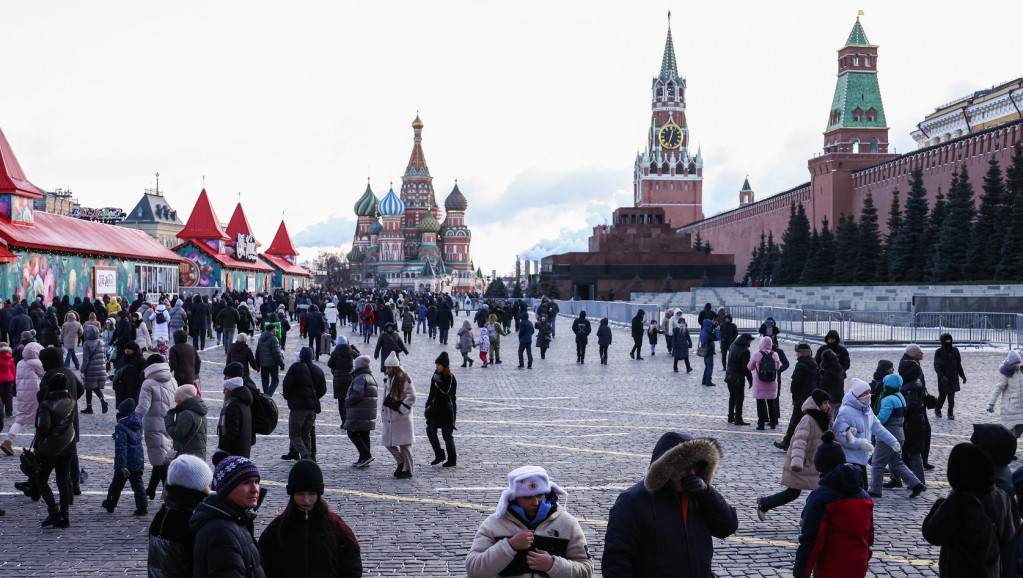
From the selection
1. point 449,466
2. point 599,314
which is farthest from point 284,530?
point 599,314

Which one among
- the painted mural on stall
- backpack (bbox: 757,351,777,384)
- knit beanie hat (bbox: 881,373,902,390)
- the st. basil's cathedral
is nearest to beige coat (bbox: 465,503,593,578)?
knit beanie hat (bbox: 881,373,902,390)

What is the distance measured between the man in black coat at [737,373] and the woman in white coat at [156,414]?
6.65 metres

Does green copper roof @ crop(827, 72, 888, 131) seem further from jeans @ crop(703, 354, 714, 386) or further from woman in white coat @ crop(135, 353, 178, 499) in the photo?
woman in white coat @ crop(135, 353, 178, 499)

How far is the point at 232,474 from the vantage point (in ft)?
12.0

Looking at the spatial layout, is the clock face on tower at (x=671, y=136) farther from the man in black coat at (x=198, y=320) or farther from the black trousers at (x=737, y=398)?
the black trousers at (x=737, y=398)

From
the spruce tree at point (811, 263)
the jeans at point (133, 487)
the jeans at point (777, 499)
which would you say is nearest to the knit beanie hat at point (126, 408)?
the jeans at point (133, 487)

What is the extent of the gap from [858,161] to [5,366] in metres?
58.2

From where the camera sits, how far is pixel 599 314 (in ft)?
132

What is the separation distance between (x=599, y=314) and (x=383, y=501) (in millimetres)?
32668

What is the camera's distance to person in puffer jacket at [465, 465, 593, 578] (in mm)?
3502

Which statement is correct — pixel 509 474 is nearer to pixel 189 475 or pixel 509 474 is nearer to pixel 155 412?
pixel 189 475

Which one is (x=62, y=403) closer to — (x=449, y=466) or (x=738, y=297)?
(x=449, y=466)

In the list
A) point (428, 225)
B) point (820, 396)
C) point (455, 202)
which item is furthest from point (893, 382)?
point (455, 202)

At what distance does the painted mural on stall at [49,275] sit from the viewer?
24750 mm
